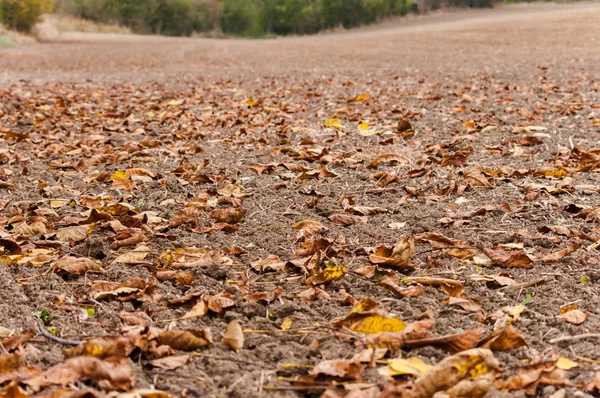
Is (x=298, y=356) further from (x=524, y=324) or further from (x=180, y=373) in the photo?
(x=524, y=324)

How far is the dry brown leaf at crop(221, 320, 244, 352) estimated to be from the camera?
1969mm

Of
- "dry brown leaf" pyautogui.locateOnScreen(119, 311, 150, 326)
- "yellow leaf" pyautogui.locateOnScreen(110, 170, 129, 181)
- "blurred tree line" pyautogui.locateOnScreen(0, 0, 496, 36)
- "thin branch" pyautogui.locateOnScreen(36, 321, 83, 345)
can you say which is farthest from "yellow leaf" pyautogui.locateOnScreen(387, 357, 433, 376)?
"blurred tree line" pyautogui.locateOnScreen(0, 0, 496, 36)

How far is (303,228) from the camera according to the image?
300 centimetres

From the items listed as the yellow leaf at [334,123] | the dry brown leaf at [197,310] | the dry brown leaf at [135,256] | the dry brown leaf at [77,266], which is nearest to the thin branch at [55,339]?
the dry brown leaf at [197,310]

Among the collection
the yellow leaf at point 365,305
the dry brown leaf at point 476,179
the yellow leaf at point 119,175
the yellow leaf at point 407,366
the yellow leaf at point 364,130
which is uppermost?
the yellow leaf at point 364,130

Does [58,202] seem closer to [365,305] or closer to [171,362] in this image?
[171,362]

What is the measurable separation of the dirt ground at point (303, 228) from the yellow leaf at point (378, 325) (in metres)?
0.05

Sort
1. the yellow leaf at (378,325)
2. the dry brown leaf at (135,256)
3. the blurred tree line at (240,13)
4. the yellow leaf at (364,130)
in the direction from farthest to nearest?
the blurred tree line at (240,13) < the yellow leaf at (364,130) < the dry brown leaf at (135,256) < the yellow leaf at (378,325)

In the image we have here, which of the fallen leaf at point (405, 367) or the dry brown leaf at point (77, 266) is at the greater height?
the dry brown leaf at point (77, 266)

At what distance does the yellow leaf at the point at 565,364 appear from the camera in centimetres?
178

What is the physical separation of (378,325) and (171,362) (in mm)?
630

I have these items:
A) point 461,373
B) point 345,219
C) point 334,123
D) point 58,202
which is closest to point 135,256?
point 345,219

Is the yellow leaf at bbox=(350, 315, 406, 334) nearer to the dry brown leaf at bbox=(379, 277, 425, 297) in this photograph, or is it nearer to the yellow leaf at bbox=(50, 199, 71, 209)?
the dry brown leaf at bbox=(379, 277, 425, 297)

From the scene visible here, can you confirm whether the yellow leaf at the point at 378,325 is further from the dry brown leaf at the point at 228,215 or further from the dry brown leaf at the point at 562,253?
the dry brown leaf at the point at 228,215
